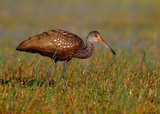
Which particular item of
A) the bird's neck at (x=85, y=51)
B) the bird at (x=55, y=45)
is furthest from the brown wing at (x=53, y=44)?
the bird's neck at (x=85, y=51)

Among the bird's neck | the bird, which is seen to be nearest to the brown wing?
the bird

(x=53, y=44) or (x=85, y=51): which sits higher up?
(x=53, y=44)

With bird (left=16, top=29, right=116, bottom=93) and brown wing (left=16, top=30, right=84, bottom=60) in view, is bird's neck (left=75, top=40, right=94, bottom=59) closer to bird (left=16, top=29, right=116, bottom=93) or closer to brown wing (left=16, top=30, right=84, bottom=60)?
bird (left=16, top=29, right=116, bottom=93)

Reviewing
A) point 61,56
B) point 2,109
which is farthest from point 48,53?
point 2,109

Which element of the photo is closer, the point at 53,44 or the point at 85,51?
the point at 53,44

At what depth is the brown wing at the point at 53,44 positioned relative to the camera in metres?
5.16

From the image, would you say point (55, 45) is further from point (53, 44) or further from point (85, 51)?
point (85, 51)

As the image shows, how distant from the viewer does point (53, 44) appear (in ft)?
17.2

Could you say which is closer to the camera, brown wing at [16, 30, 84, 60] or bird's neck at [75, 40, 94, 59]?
brown wing at [16, 30, 84, 60]

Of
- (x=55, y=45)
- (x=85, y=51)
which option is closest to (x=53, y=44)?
(x=55, y=45)

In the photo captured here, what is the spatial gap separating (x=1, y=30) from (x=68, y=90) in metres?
8.31

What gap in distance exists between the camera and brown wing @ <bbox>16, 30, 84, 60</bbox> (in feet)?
16.9

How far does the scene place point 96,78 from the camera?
5.45m

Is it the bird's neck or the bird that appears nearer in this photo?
the bird
